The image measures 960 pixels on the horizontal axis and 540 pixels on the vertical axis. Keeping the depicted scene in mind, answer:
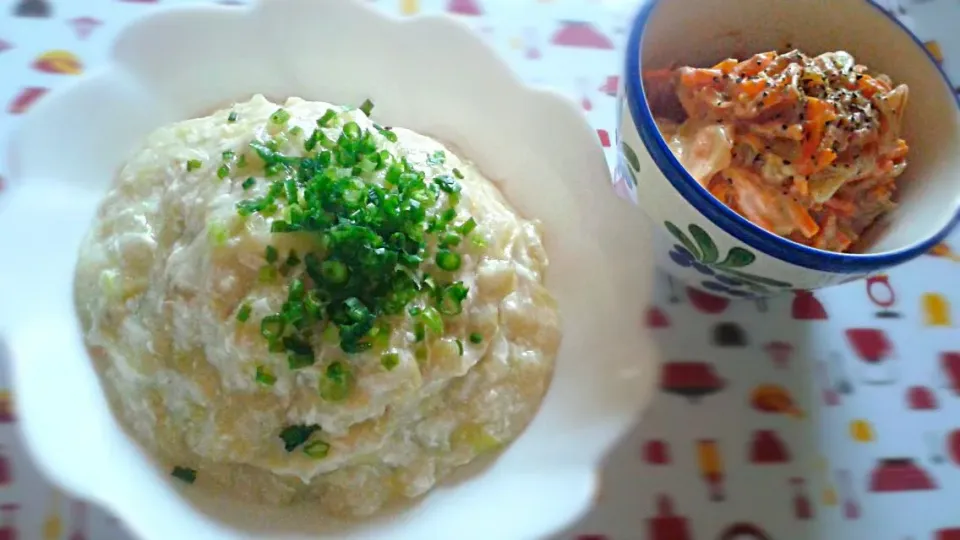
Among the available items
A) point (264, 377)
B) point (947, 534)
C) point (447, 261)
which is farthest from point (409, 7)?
point (947, 534)

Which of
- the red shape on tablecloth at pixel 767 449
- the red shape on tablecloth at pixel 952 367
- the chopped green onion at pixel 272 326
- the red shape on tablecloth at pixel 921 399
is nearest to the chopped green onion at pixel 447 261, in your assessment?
the chopped green onion at pixel 272 326

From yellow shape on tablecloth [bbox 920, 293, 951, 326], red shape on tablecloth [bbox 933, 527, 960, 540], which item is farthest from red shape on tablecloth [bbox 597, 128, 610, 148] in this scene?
red shape on tablecloth [bbox 933, 527, 960, 540]

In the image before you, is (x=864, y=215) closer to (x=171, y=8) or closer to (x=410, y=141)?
(x=410, y=141)

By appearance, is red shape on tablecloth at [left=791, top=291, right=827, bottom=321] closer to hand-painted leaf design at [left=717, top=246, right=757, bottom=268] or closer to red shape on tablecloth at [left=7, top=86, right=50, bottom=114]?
hand-painted leaf design at [left=717, top=246, right=757, bottom=268]

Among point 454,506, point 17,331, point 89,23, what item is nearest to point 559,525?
point 454,506

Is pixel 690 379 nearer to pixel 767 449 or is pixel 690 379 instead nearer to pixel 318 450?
pixel 767 449

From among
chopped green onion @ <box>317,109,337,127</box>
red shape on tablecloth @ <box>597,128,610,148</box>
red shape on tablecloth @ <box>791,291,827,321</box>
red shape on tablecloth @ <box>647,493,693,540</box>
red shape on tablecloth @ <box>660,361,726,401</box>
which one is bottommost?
red shape on tablecloth @ <box>647,493,693,540</box>
